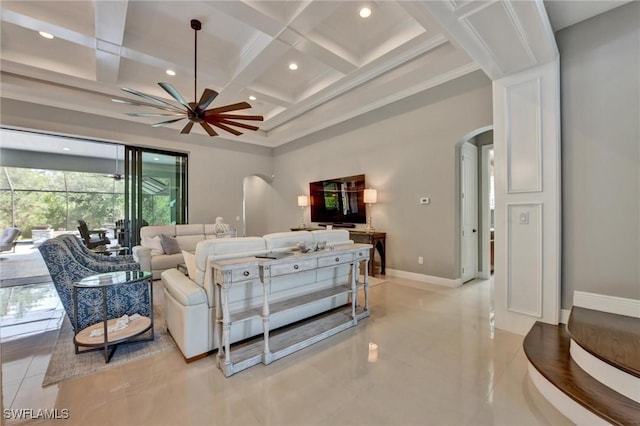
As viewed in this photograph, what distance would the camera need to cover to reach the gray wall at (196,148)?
4.97 m

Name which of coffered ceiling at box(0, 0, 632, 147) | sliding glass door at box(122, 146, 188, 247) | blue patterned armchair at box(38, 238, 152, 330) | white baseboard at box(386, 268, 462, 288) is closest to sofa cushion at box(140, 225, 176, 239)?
sliding glass door at box(122, 146, 188, 247)

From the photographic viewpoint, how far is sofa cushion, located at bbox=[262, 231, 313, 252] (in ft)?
9.09

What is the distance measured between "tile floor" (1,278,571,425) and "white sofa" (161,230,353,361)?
21 cm

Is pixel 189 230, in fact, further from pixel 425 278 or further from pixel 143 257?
pixel 425 278

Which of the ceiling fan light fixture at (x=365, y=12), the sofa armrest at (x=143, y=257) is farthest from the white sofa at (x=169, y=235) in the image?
the ceiling fan light fixture at (x=365, y=12)

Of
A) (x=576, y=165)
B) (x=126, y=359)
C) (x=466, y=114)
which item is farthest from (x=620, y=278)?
(x=126, y=359)

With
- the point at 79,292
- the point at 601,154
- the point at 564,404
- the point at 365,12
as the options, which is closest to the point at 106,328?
the point at 79,292

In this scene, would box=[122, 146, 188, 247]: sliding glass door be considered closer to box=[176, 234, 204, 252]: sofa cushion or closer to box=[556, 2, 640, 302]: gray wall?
box=[176, 234, 204, 252]: sofa cushion

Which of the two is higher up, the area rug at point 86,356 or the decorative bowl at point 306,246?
the decorative bowl at point 306,246

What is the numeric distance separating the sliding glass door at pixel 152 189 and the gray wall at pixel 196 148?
22 cm

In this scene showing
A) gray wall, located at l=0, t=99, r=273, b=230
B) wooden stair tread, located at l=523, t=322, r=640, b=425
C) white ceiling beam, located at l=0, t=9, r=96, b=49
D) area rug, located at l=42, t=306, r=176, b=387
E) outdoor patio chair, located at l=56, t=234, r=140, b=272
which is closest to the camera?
wooden stair tread, located at l=523, t=322, r=640, b=425

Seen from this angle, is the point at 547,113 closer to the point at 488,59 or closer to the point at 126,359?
the point at 488,59

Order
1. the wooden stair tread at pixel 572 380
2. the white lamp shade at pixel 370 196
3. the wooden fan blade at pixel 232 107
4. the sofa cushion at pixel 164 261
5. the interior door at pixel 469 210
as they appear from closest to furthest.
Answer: the wooden stair tread at pixel 572 380, the wooden fan blade at pixel 232 107, the interior door at pixel 469 210, the sofa cushion at pixel 164 261, the white lamp shade at pixel 370 196

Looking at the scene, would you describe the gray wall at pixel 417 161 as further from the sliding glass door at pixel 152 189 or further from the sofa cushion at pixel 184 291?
the sliding glass door at pixel 152 189
